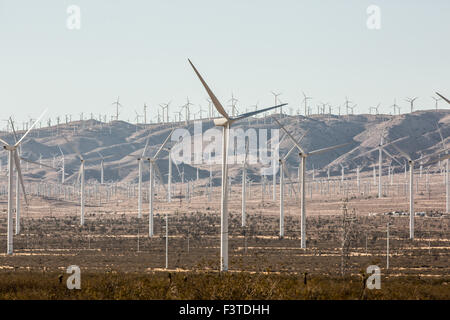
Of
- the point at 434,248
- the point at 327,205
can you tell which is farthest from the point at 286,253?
the point at 327,205

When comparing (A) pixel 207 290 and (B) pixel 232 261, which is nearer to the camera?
(A) pixel 207 290

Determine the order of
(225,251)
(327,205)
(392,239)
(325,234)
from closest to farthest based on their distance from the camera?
1. (225,251)
2. (392,239)
3. (325,234)
4. (327,205)

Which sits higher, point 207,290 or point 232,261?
point 232,261

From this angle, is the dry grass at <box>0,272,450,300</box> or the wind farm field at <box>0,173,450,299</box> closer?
the dry grass at <box>0,272,450,300</box>

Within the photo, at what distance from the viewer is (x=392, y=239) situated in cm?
9438

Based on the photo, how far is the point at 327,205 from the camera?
19700 cm

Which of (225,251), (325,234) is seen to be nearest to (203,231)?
(325,234)

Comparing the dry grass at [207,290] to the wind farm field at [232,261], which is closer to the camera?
the dry grass at [207,290]
